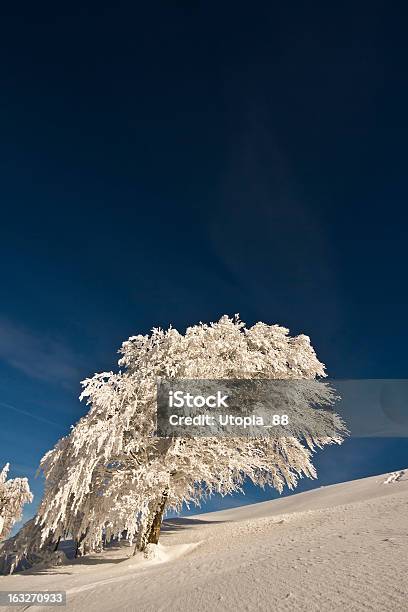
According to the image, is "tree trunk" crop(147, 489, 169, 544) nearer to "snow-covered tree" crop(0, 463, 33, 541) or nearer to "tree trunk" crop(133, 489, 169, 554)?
"tree trunk" crop(133, 489, 169, 554)

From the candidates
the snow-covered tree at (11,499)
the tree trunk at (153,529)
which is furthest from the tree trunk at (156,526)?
the snow-covered tree at (11,499)

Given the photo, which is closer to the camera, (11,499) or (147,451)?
(147,451)

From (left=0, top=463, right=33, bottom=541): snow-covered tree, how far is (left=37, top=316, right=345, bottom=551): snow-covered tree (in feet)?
19.5

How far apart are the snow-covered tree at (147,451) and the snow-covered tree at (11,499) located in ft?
19.5

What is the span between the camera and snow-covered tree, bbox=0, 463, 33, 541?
19.0m

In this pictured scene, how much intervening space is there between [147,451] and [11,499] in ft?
33.6

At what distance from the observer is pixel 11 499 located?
19.1 meters

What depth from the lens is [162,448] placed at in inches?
520

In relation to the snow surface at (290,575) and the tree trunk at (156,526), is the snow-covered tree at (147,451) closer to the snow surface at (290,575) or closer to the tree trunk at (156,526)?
the tree trunk at (156,526)

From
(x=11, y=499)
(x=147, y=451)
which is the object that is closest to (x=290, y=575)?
(x=147, y=451)

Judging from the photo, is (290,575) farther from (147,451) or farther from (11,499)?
(11,499)

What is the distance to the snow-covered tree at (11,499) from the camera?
750 inches

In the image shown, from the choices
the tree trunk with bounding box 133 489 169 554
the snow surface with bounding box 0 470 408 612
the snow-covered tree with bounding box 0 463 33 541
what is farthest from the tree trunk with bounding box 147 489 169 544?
the snow-covered tree with bounding box 0 463 33 541

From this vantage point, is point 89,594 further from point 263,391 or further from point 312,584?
point 263,391
